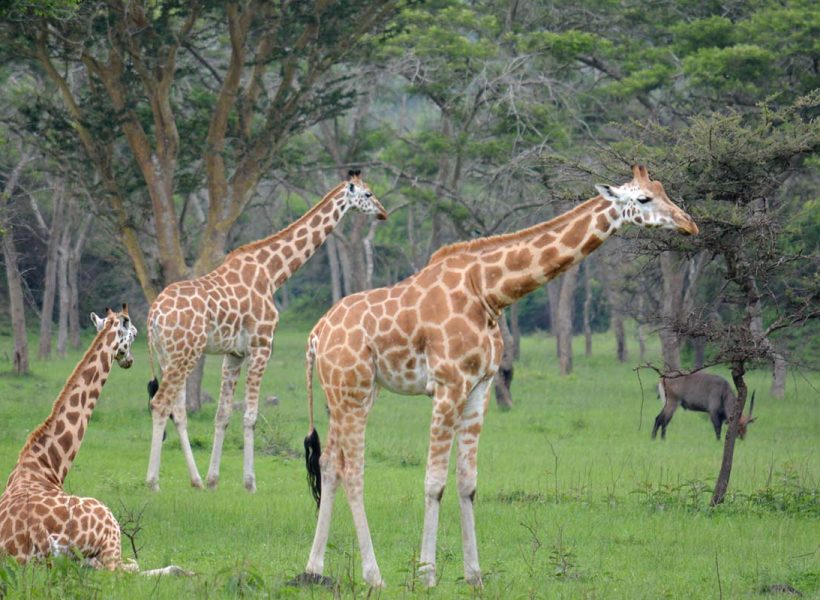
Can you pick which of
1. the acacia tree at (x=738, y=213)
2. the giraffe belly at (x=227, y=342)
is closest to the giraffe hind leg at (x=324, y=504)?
the acacia tree at (x=738, y=213)

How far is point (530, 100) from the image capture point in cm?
2497

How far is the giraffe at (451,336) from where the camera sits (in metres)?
8.77

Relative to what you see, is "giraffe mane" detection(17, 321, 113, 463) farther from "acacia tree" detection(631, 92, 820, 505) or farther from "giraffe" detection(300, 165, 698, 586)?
"acacia tree" detection(631, 92, 820, 505)

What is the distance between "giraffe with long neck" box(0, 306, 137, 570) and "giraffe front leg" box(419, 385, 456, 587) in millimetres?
1932

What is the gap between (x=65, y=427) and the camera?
916cm

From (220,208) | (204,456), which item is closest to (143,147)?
(220,208)

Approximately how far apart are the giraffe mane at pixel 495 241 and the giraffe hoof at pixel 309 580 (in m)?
2.36

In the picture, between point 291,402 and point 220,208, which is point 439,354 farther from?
point 291,402

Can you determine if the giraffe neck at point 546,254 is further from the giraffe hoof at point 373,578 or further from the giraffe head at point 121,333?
the giraffe head at point 121,333

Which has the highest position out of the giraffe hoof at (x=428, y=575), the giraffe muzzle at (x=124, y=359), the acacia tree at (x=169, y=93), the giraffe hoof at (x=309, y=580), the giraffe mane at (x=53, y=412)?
the acacia tree at (x=169, y=93)

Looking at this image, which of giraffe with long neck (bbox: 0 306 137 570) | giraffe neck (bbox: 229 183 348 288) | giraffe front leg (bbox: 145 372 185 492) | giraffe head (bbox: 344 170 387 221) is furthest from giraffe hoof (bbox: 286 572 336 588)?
giraffe head (bbox: 344 170 387 221)

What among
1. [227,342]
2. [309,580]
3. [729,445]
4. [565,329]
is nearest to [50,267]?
[565,329]

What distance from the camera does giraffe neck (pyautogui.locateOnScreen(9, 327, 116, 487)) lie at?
29.3ft

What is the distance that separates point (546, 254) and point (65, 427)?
359cm
